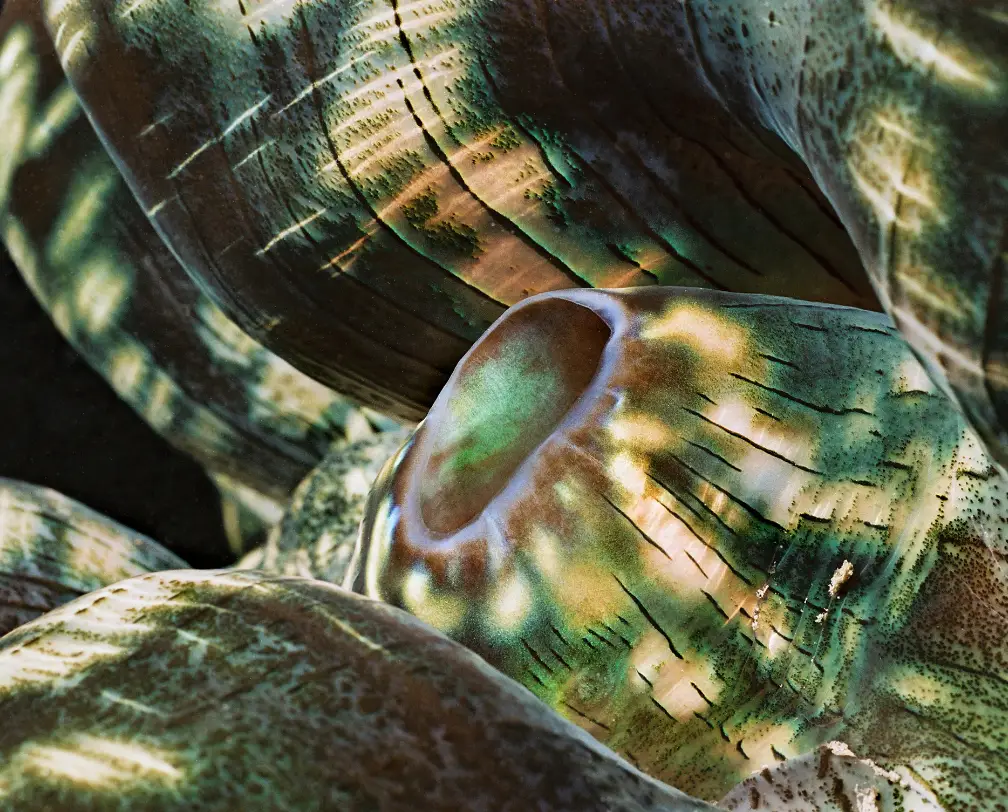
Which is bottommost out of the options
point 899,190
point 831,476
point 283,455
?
point 283,455

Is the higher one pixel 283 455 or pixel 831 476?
pixel 831 476

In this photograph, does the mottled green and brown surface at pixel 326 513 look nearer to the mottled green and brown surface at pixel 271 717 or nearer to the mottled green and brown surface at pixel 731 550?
the mottled green and brown surface at pixel 731 550

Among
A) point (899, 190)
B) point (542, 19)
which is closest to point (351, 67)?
point (542, 19)

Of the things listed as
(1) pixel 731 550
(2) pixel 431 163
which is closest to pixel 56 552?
(2) pixel 431 163

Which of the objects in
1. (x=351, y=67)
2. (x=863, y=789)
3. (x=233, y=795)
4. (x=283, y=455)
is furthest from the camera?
(x=283, y=455)

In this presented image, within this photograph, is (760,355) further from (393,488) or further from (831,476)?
(393,488)

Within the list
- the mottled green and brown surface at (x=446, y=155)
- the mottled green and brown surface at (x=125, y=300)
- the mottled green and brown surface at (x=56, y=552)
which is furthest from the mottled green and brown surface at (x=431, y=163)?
the mottled green and brown surface at (x=56, y=552)

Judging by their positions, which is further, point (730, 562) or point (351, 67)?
point (351, 67)
